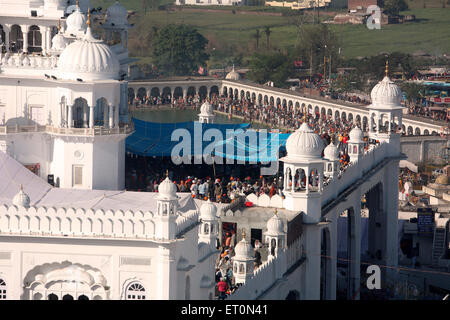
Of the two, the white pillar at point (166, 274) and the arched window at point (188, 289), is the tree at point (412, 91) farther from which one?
the white pillar at point (166, 274)

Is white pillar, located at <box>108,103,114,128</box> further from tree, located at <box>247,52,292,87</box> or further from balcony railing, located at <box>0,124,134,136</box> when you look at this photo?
tree, located at <box>247,52,292,87</box>

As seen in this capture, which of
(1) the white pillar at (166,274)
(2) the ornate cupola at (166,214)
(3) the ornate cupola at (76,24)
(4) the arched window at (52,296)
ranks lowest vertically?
(4) the arched window at (52,296)

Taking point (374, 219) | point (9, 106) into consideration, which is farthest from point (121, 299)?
point (374, 219)

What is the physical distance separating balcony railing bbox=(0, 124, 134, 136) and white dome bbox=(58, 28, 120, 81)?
1358 millimetres

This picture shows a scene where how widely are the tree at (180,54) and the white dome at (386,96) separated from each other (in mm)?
66795

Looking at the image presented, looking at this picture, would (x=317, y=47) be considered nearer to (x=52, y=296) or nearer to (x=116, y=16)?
(x=116, y=16)

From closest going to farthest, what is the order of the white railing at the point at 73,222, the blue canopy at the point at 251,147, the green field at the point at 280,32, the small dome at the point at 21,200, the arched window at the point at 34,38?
the white railing at the point at 73,222, the small dome at the point at 21,200, the arched window at the point at 34,38, the blue canopy at the point at 251,147, the green field at the point at 280,32

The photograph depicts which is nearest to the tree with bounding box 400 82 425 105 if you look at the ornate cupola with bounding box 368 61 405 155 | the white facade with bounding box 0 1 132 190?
the ornate cupola with bounding box 368 61 405 155

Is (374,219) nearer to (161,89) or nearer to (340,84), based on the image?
(340,84)

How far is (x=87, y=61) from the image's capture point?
1474 inches

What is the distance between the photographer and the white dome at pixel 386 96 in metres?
44.7

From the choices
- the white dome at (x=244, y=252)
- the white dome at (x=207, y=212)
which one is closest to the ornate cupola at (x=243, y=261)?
the white dome at (x=244, y=252)

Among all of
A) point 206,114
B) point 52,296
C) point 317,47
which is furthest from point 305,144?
point 317,47
